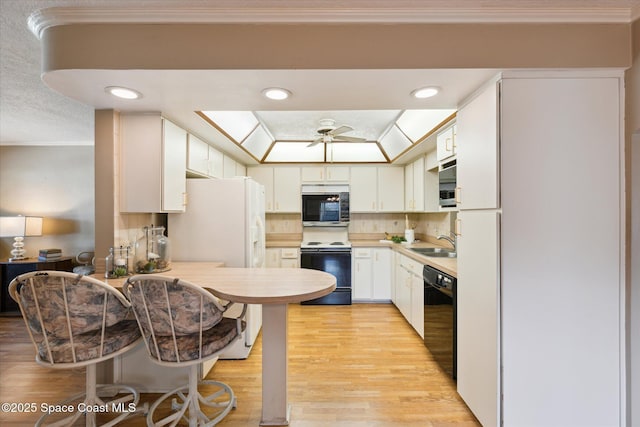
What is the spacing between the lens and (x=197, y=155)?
2.80 meters

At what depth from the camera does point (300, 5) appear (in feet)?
4.67

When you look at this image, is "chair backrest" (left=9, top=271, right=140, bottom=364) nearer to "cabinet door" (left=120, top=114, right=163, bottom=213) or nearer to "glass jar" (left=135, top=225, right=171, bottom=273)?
"glass jar" (left=135, top=225, right=171, bottom=273)

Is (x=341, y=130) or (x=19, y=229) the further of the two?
(x=19, y=229)

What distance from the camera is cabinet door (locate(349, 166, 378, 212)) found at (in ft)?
14.7

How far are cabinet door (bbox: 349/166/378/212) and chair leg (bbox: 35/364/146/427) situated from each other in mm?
3428

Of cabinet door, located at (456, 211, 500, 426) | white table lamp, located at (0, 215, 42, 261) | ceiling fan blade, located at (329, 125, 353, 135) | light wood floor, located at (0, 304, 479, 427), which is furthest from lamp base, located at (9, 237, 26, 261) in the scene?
cabinet door, located at (456, 211, 500, 426)

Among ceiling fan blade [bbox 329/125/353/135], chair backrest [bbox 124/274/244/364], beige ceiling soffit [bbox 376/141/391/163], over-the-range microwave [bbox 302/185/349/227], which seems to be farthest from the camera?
over-the-range microwave [bbox 302/185/349/227]

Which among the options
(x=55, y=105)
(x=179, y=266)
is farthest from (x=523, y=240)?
(x=55, y=105)

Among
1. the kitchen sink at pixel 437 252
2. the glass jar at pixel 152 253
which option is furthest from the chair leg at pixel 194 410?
the kitchen sink at pixel 437 252

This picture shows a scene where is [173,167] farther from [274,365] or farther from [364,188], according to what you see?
[364,188]

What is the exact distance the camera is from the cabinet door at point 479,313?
158 cm

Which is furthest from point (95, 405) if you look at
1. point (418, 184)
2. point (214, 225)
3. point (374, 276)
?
point (418, 184)

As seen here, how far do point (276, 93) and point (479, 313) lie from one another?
1883mm

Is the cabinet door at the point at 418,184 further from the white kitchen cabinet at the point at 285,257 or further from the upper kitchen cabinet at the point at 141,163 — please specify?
the upper kitchen cabinet at the point at 141,163
